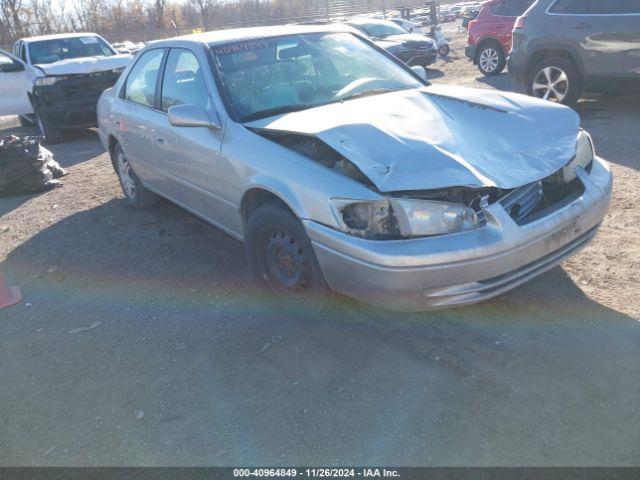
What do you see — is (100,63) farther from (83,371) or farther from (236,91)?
(83,371)

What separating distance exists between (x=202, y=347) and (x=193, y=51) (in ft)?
7.24

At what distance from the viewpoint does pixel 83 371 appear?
10.6 feet

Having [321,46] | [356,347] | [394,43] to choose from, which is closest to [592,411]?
[356,347]

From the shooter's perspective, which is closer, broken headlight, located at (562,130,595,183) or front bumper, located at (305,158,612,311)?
front bumper, located at (305,158,612,311)

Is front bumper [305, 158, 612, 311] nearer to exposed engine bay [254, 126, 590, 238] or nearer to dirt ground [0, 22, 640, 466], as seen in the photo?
exposed engine bay [254, 126, 590, 238]

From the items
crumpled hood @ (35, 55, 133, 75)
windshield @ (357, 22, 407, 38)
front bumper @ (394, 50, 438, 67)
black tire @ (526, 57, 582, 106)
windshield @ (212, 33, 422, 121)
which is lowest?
front bumper @ (394, 50, 438, 67)

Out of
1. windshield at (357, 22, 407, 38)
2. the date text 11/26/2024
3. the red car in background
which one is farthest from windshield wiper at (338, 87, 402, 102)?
windshield at (357, 22, 407, 38)

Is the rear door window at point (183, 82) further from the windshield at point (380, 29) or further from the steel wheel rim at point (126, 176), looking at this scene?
the windshield at point (380, 29)

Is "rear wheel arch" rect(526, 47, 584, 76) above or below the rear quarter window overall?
below

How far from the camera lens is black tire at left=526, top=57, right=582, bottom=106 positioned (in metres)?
7.73

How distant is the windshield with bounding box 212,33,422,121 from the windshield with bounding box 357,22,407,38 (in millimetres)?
11866

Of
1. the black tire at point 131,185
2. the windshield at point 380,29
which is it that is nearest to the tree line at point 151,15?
the windshield at point 380,29

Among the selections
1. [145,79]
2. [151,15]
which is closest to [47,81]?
[145,79]

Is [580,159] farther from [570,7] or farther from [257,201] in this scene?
[570,7]
